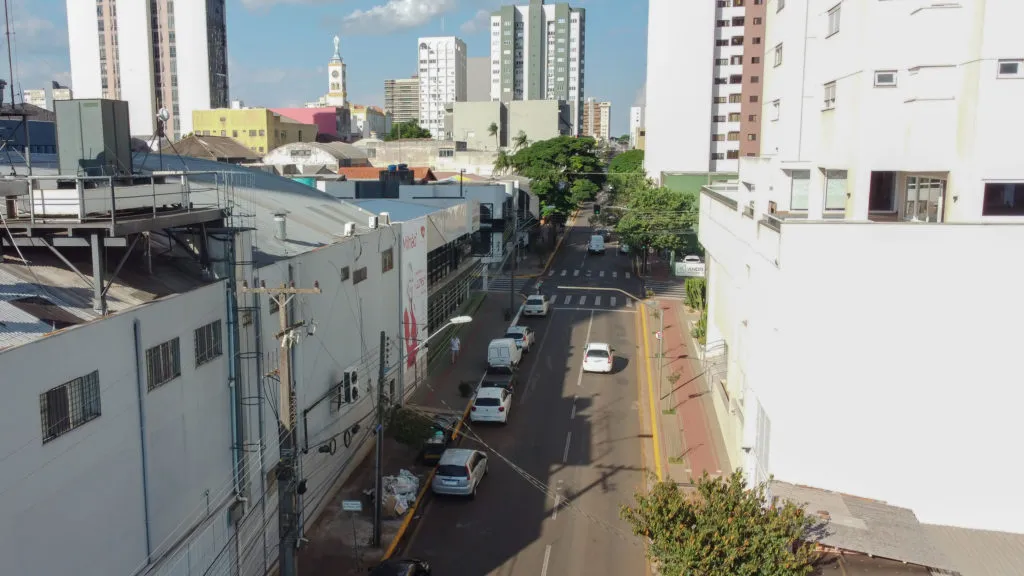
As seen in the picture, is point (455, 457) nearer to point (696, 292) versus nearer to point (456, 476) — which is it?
point (456, 476)

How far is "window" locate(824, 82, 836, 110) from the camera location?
19.3 meters

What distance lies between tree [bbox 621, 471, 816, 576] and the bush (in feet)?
109

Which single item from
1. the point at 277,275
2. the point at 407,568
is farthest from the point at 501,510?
the point at 277,275

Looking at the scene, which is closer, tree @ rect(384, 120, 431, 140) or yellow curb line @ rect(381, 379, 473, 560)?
yellow curb line @ rect(381, 379, 473, 560)

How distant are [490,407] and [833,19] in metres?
17.0

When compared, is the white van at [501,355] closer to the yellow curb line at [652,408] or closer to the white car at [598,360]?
the white car at [598,360]

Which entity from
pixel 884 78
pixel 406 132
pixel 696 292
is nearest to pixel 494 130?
pixel 406 132

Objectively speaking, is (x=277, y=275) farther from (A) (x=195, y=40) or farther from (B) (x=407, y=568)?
(A) (x=195, y=40)

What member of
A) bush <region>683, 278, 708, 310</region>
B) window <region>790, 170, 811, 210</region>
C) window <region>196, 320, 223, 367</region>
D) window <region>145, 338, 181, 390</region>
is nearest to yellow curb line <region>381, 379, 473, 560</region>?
window <region>196, 320, 223, 367</region>

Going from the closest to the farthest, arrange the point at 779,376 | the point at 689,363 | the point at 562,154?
1. the point at 779,376
2. the point at 689,363
3. the point at 562,154

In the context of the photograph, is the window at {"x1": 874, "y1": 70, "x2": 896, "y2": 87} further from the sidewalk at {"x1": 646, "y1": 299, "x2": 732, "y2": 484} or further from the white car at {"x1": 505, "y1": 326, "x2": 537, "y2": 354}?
the white car at {"x1": 505, "y1": 326, "x2": 537, "y2": 354}

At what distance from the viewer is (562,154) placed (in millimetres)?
88062

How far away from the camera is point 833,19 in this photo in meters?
19.3

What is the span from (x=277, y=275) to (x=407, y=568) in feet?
23.4
